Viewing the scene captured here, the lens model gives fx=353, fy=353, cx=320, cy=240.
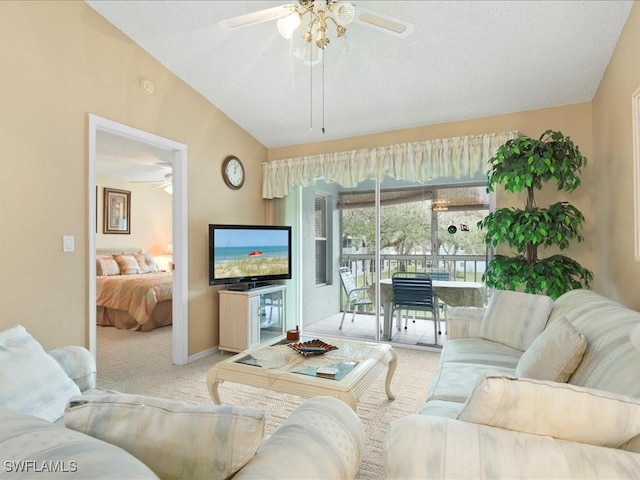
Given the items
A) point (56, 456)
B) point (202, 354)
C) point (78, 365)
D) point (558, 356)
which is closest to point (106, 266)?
point (202, 354)

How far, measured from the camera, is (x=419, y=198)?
4.05 m

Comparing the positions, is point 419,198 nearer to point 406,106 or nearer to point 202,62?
point 406,106

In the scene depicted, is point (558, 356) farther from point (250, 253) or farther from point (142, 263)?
point (142, 263)

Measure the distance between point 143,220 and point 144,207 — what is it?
10.5 inches

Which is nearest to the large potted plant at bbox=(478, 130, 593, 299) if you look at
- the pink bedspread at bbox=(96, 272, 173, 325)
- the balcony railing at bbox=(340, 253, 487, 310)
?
the balcony railing at bbox=(340, 253, 487, 310)

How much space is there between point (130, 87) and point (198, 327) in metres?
2.29

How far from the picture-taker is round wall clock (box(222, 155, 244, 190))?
3.95 meters

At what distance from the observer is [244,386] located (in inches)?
114

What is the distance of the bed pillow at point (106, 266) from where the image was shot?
5.60 m

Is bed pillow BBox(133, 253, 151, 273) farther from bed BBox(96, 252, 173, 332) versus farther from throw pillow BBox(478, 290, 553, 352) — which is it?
throw pillow BBox(478, 290, 553, 352)

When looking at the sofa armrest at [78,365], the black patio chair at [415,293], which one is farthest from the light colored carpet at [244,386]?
the sofa armrest at [78,365]

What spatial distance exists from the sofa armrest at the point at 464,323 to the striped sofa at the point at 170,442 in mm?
1952

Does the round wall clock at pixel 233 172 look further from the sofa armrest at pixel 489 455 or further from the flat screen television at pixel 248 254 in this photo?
the sofa armrest at pixel 489 455

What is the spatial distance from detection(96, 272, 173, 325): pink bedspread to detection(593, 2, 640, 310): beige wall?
4.90 meters
